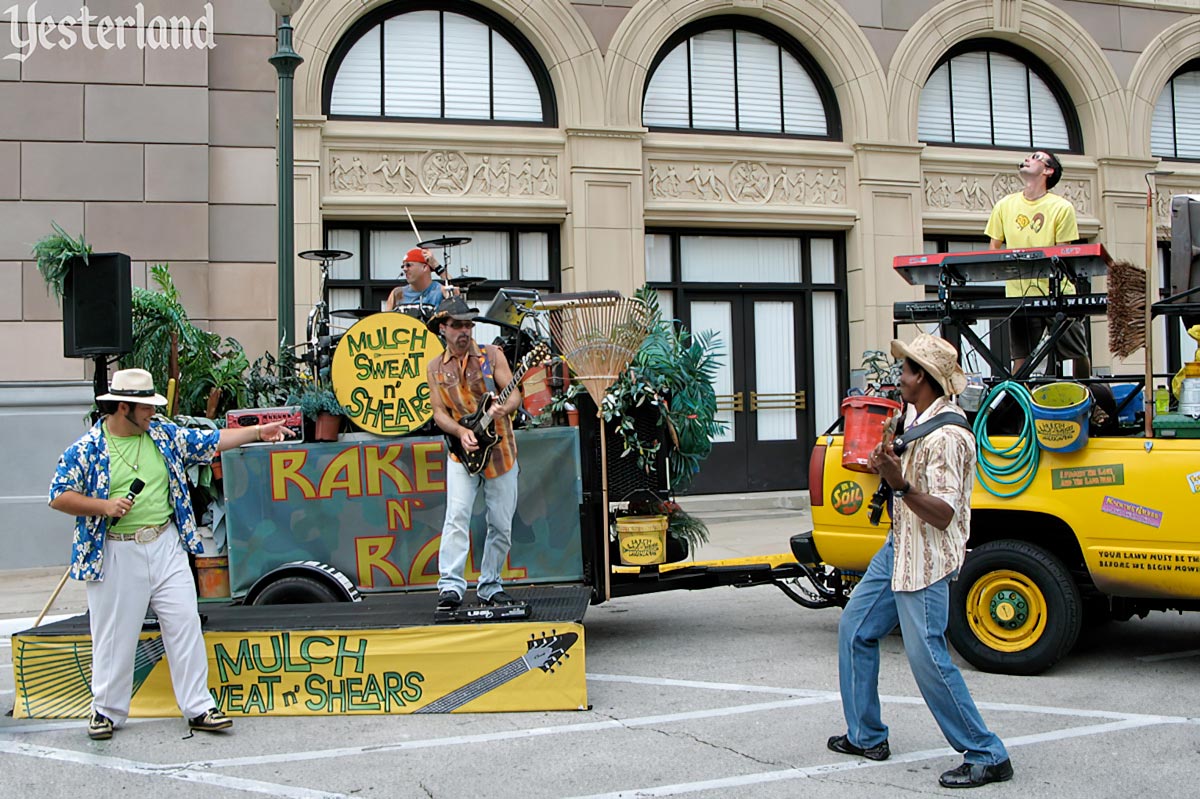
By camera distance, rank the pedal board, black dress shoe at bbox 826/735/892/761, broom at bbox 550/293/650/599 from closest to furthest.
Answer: black dress shoe at bbox 826/735/892/761 < the pedal board < broom at bbox 550/293/650/599

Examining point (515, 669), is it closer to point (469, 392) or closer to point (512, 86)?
point (469, 392)

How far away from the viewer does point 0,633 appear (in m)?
8.65

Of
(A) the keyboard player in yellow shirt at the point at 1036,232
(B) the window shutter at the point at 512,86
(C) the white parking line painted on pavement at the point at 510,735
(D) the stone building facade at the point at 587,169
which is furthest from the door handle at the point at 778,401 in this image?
(C) the white parking line painted on pavement at the point at 510,735

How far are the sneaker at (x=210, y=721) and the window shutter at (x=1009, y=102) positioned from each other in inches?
556

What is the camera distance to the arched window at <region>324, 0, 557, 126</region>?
551 inches

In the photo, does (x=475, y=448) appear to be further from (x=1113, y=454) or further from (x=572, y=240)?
(x=572, y=240)

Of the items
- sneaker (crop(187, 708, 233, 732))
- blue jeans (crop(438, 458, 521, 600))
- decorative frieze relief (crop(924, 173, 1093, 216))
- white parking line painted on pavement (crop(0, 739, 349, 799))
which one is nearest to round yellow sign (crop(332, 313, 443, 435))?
blue jeans (crop(438, 458, 521, 600))

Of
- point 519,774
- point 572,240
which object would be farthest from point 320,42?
point 519,774

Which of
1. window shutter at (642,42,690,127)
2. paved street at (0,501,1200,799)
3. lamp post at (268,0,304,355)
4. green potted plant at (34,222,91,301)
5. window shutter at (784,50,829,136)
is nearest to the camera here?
paved street at (0,501,1200,799)

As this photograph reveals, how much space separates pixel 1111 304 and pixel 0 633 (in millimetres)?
8305

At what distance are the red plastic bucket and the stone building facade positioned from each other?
781cm

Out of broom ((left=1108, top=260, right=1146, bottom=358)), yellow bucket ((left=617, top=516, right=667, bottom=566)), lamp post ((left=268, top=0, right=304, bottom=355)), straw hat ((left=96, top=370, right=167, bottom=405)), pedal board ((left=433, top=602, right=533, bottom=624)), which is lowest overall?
pedal board ((left=433, top=602, right=533, bottom=624))

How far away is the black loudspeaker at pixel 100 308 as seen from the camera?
712 cm

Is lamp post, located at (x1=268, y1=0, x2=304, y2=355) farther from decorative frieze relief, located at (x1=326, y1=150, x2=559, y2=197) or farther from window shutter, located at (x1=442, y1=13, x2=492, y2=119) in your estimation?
window shutter, located at (x1=442, y1=13, x2=492, y2=119)
